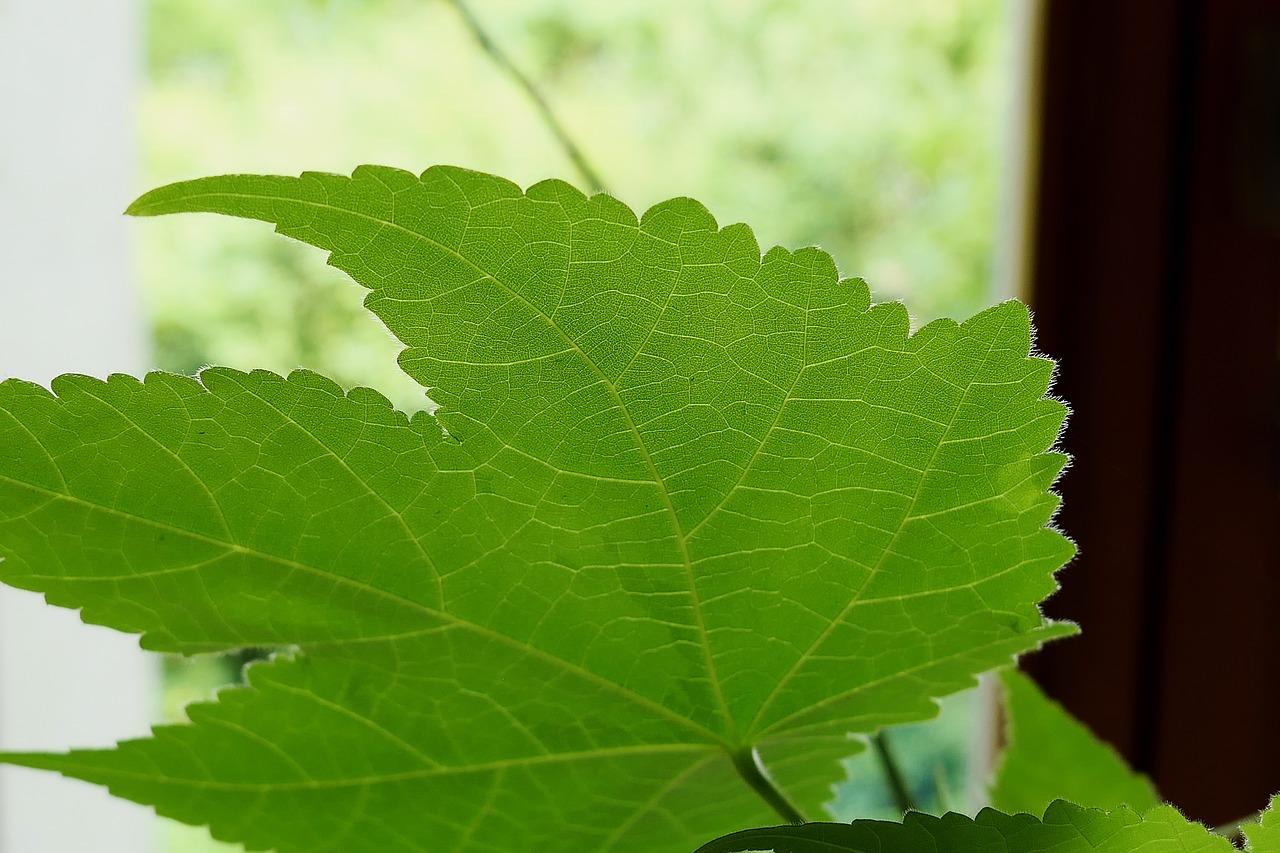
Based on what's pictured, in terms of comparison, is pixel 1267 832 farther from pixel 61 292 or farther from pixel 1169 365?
pixel 61 292

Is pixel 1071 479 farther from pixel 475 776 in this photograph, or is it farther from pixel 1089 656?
pixel 475 776

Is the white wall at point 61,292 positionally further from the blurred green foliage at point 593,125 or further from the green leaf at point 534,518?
the green leaf at point 534,518

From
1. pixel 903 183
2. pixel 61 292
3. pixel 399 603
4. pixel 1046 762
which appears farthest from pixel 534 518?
pixel 903 183

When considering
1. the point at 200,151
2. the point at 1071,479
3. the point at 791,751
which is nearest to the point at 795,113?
the point at 200,151

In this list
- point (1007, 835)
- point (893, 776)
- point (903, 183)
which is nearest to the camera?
point (1007, 835)

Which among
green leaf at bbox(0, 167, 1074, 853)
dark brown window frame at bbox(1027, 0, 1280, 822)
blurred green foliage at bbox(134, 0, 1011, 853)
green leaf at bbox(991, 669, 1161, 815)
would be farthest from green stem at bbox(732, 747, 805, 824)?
blurred green foliage at bbox(134, 0, 1011, 853)

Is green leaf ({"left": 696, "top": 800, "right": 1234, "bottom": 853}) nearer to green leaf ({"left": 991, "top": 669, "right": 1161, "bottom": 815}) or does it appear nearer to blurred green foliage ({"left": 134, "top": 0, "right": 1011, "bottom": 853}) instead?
green leaf ({"left": 991, "top": 669, "right": 1161, "bottom": 815})
